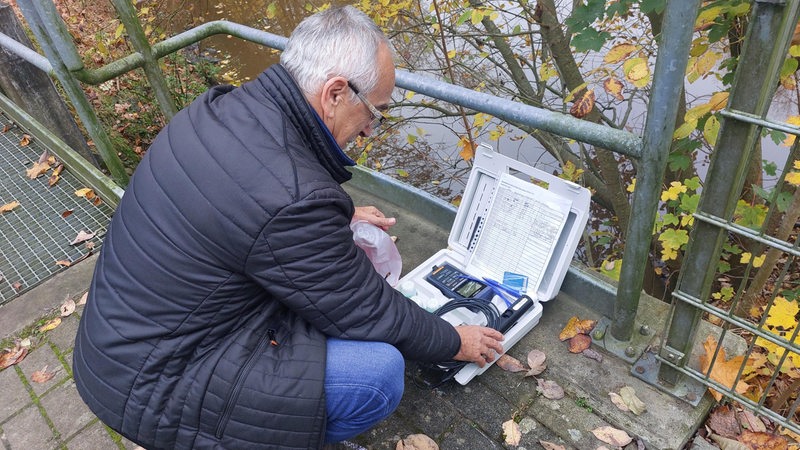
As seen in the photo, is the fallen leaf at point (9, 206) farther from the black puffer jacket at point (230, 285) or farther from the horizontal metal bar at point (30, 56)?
the black puffer jacket at point (230, 285)

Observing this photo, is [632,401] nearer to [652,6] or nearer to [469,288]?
[469,288]

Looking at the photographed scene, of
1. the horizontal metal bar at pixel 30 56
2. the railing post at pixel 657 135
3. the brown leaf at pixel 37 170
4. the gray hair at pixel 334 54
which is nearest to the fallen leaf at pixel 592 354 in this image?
the railing post at pixel 657 135

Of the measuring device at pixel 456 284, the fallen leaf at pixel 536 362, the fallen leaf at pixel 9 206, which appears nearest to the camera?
the fallen leaf at pixel 536 362

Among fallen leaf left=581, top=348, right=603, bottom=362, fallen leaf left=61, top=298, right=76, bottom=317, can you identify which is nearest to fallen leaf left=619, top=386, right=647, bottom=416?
fallen leaf left=581, top=348, right=603, bottom=362

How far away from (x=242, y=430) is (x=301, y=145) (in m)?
0.84

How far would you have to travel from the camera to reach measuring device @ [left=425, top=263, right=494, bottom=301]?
2.31 m

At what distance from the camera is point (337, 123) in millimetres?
1544

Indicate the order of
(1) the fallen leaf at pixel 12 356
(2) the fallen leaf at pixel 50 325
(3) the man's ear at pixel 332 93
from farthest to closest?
1. (2) the fallen leaf at pixel 50 325
2. (1) the fallen leaf at pixel 12 356
3. (3) the man's ear at pixel 332 93

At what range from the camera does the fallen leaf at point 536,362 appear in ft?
6.75

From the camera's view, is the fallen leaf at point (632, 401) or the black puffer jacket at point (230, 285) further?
the fallen leaf at point (632, 401)

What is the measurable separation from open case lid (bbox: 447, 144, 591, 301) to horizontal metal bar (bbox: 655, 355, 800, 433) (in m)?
0.55

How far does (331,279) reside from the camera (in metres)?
1.43

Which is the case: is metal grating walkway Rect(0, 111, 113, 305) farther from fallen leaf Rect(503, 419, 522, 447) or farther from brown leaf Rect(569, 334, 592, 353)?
brown leaf Rect(569, 334, 592, 353)

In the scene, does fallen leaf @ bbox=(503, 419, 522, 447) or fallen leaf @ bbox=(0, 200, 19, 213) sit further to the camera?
fallen leaf @ bbox=(0, 200, 19, 213)
